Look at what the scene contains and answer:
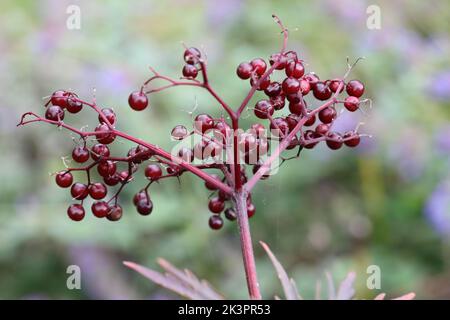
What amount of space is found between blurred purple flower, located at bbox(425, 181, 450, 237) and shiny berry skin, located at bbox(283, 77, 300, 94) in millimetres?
1390

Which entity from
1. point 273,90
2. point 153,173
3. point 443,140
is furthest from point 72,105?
point 443,140

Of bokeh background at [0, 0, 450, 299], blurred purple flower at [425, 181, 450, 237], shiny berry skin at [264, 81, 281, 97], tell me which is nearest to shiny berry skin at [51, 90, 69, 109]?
shiny berry skin at [264, 81, 281, 97]

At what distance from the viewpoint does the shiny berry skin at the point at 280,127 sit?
71cm

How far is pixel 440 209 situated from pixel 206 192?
72cm

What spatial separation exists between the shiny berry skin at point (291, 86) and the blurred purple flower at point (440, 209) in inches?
54.7

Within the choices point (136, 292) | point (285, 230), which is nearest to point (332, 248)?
point (285, 230)

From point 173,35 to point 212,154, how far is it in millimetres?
2139

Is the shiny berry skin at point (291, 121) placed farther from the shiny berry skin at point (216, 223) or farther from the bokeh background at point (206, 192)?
the bokeh background at point (206, 192)

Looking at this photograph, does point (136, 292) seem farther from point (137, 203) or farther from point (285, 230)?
point (137, 203)

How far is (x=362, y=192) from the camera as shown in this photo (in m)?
2.41

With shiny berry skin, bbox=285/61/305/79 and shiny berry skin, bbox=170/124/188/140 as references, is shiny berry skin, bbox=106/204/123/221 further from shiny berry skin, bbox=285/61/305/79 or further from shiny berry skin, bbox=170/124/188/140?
shiny berry skin, bbox=285/61/305/79

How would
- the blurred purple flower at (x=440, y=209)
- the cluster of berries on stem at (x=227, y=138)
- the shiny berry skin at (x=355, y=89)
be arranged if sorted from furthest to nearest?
the blurred purple flower at (x=440, y=209) → the shiny berry skin at (x=355, y=89) → the cluster of berries on stem at (x=227, y=138)

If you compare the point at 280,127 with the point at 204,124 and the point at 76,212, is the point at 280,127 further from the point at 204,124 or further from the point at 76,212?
the point at 76,212

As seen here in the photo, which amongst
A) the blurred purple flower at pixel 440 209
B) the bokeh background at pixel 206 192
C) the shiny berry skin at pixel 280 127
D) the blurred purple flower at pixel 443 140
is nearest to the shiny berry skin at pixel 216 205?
the shiny berry skin at pixel 280 127
